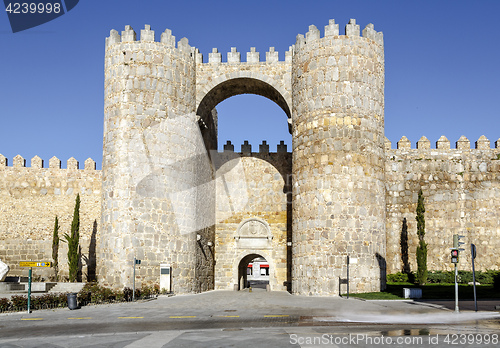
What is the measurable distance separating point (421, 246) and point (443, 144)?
641cm

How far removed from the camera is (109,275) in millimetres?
25391

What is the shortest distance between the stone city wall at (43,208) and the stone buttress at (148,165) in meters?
7.32

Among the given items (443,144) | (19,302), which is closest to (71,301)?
(19,302)

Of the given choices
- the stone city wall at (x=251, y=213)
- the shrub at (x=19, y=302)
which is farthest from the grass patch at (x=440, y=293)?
the shrub at (x=19, y=302)

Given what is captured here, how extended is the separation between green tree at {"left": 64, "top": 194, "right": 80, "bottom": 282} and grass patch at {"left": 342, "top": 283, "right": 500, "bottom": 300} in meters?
16.0

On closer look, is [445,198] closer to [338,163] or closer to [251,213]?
[338,163]

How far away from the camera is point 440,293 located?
75.0 ft

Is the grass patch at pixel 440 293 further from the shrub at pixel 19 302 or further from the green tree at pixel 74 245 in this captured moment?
the green tree at pixel 74 245

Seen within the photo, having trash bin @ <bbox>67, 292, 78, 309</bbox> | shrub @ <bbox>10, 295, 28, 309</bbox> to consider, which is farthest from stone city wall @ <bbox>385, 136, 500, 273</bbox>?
shrub @ <bbox>10, 295, 28, 309</bbox>

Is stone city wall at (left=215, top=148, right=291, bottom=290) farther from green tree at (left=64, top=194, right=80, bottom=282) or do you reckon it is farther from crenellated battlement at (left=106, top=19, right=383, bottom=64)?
green tree at (left=64, top=194, right=80, bottom=282)

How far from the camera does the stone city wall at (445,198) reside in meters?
29.3

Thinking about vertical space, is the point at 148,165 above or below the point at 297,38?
below

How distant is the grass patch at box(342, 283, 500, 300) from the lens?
21469 mm

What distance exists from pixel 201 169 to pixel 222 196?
378 centimetres
